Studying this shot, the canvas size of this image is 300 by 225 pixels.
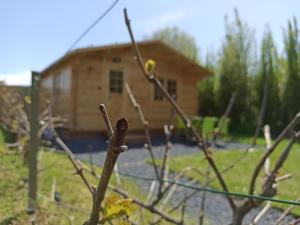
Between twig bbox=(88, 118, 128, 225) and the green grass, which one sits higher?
twig bbox=(88, 118, 128, 225)

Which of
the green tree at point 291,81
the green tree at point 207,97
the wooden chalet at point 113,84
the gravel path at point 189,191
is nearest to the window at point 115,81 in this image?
the wooden chalet at point 113,84

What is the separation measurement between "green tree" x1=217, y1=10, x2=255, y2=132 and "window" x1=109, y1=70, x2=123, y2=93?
6175 mm

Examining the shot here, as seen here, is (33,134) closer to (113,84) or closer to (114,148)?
(114,148)

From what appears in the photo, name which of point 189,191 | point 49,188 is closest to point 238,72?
point 189,191

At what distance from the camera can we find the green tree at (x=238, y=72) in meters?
17.3

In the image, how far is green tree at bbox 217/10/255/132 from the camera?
1734 cm

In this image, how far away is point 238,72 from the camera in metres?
17.4

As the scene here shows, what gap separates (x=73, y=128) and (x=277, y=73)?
8.72m

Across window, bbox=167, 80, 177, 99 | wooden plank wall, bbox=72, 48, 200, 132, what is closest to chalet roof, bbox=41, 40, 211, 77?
wooden plank wall, bbox=72, 48, 200, 132

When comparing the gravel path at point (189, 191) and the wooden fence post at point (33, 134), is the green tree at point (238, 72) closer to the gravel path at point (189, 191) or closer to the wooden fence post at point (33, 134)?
the gravel path at point (189, 191)

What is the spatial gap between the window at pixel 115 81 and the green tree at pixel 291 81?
6.46 m

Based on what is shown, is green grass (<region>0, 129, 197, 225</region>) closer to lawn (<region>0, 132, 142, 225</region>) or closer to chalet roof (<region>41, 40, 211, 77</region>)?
lawn (<region>0, 132, 142, 225</region>)

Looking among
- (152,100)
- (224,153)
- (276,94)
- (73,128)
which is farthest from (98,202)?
(276,94)

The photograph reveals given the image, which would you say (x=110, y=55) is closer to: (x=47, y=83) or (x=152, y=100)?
(x=152, y=100)
